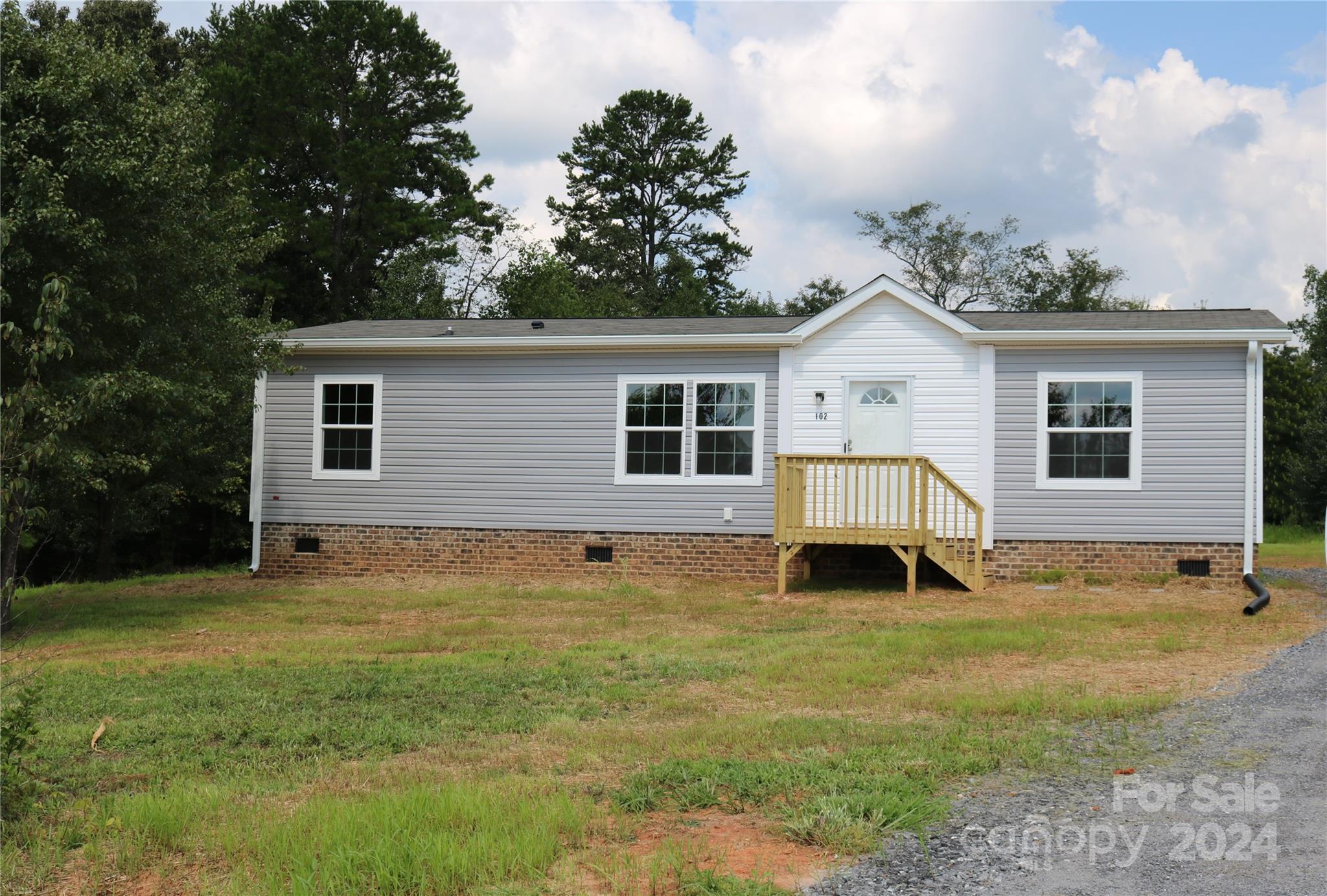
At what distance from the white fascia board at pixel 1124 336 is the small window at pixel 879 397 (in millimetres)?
1118

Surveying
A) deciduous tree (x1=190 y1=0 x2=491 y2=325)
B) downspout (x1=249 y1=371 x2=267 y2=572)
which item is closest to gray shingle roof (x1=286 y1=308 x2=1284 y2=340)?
downspout (x1=249 y1=371 x2=267 y2=572)

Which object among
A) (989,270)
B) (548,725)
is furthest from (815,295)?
(548,725)

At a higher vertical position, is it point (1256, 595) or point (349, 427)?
point (349, 427)

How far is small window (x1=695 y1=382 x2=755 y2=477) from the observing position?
14.1 metres

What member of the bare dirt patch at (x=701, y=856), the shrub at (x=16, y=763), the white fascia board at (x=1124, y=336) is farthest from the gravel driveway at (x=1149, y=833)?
the white fascia board at (x=1124, y=336)

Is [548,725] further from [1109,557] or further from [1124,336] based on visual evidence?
[1124,336]

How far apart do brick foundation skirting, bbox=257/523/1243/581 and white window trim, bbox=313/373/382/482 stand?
0.69 m

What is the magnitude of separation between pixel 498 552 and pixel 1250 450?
29.8 ft

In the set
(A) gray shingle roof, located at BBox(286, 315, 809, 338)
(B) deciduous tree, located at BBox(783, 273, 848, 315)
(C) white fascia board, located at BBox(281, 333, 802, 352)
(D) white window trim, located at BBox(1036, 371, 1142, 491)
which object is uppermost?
(B) deciduous tree, located at BBox(783, 273, 848, 315)

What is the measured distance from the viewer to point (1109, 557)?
1297 centimetres

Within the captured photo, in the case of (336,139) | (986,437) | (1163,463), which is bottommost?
(1163,463)

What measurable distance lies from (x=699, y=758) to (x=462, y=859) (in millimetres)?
1617

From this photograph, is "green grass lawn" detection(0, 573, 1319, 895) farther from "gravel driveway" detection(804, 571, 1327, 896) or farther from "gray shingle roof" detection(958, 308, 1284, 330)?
"gray shingle roof" detection(958, 308, 1284, 330)

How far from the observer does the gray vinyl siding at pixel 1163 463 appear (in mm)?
12734
